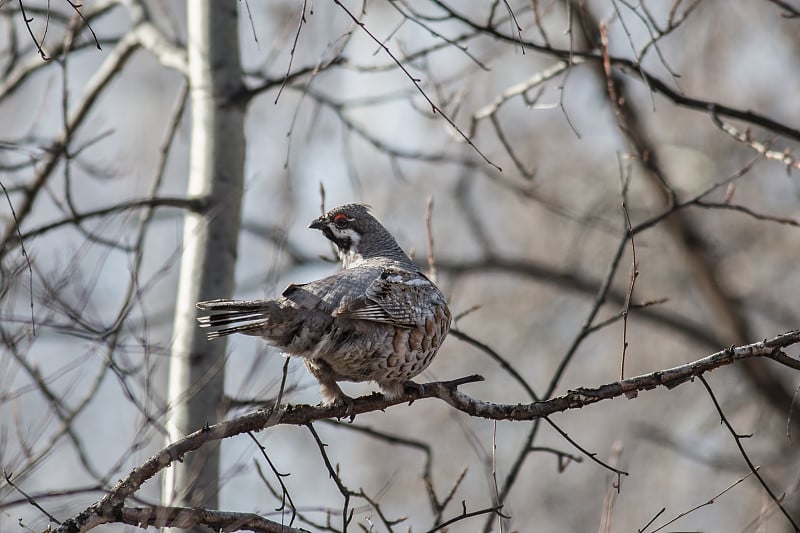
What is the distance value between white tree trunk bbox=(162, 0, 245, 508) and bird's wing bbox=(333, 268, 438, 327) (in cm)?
80

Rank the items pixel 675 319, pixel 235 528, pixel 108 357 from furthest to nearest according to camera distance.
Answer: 1. pixel 675 319
2. pixel 108 357
3. pixel 235 528

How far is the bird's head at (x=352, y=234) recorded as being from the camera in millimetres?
5895

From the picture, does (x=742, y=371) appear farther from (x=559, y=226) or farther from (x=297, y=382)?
(x=297, y=382)

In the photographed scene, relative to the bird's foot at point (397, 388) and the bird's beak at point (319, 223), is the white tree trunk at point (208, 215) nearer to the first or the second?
the bird's beak at point (319, 223)

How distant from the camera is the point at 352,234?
233 inches

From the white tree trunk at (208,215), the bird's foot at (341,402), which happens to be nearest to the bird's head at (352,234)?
the white tree trunk at (208,215)

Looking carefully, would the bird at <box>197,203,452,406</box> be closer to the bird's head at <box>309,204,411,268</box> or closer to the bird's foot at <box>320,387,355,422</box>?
the bird's foot at <box>320,387,355,422</box>

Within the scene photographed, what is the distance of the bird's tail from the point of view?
4.08 meters

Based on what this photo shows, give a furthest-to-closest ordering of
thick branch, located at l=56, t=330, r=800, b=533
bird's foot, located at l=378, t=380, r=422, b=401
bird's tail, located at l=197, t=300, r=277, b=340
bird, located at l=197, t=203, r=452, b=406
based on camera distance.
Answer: bird's foot, located at l=378, t=380, r=422, b=401, bird, located at l=197, t=203, r=452, b=406, bird's tail, located at l=197, t=300, r=277, b=340, thick branch, located at l=56, t=330, r=800, b=533

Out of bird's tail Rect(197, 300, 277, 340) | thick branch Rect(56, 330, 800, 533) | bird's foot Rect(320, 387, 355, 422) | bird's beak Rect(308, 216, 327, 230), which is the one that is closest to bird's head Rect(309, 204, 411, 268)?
bird's beak Rect(308, 216, 327, 230)

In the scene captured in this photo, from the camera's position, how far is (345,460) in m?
17.7

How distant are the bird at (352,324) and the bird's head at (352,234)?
2.39 ft

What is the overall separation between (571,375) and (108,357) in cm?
1173

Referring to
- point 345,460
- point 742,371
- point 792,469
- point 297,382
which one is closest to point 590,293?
point 742,371
